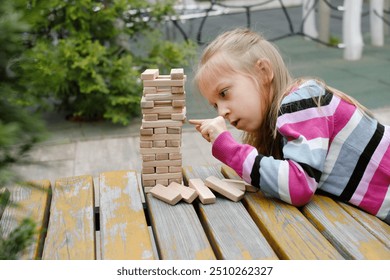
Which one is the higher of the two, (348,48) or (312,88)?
(312,88)

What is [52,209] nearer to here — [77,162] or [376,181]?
[376,181]

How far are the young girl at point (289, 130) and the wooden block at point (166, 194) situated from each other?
194 mm

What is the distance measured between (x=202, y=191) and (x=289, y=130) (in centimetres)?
32

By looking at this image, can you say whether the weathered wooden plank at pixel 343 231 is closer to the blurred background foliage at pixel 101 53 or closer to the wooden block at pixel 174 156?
the wooden block at pixel 174 156

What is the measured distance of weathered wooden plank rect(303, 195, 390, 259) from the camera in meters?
1.49

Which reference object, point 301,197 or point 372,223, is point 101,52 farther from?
point 372,223

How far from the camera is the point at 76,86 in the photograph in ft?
15.3

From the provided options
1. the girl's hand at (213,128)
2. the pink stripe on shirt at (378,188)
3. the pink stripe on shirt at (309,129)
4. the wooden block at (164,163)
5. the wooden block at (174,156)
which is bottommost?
the pink stripe on shirt at (378,188)

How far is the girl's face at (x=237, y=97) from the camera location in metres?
1.97

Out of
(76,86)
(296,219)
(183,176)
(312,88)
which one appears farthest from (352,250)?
(76,86)

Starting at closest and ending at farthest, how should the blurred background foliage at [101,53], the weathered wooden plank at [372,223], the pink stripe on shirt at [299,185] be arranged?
the weathered wooden plank at [372,223]
the pink stripe on shirt at [299,185]
the blurred background foliage at [101,53]

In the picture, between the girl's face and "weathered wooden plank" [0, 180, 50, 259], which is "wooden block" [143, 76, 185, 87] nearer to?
the girl's face

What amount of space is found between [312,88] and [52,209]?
35.0 inches

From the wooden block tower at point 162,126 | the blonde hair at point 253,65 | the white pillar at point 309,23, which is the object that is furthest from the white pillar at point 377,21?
the wooden block tower at point 162,126
